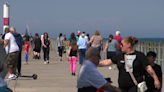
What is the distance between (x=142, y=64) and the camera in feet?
16.2

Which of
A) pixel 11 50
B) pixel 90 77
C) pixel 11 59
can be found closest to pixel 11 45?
pixel 11 50

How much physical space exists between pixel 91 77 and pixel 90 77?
0.01 metres

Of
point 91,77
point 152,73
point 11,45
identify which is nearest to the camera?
point 91,77

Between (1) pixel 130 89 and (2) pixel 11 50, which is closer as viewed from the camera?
(1) pixel 130 89

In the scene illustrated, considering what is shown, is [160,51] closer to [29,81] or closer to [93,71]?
[29,81]

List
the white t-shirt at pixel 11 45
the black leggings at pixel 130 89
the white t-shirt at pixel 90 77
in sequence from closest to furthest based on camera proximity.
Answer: the white t-shirt at pixel 90 77 < the black leggings at pixel 130 89 < the white t-shirt at pixel 11 45

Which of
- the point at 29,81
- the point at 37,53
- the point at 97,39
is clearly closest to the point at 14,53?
the point at 29,81

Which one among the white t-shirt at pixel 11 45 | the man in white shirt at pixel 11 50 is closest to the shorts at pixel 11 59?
the man in white shirt at pixel 11 50

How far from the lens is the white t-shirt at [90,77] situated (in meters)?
3.82

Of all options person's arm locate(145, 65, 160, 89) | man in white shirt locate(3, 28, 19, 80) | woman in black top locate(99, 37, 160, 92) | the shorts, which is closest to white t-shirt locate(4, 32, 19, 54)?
man in white shirt locate(3, 28, 19, 80)

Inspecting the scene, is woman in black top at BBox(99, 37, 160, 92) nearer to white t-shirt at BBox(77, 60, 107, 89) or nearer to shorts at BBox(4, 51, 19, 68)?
white t-shirt at BBox(77, 60, 107, 89)

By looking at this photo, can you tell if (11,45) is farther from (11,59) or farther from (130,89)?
(130,89)

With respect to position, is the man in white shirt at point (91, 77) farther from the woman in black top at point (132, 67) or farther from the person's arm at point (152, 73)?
the person's arm at point (152, 73)

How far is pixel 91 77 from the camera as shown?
150 inches
